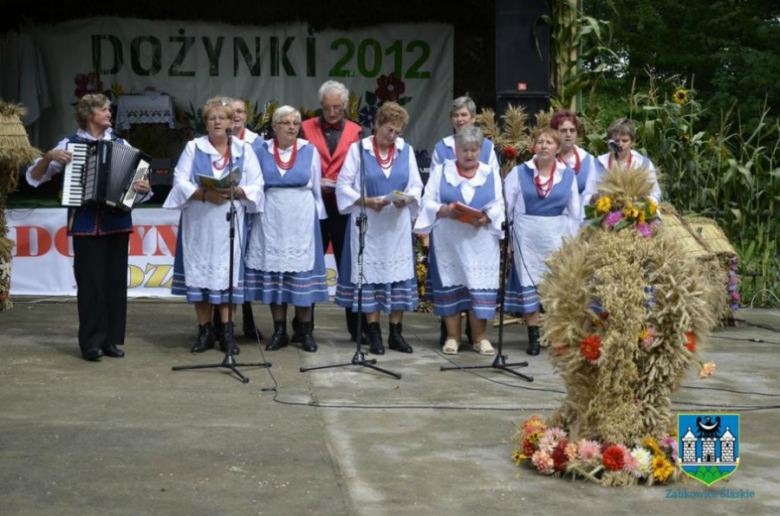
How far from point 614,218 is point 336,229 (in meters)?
3.78

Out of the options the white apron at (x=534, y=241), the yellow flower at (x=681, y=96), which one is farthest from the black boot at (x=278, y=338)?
the yellow flower at (x=681, y=96)

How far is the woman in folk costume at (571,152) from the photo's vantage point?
9.13 m

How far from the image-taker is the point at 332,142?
8961 millimetres

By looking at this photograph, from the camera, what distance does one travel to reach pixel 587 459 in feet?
17.8

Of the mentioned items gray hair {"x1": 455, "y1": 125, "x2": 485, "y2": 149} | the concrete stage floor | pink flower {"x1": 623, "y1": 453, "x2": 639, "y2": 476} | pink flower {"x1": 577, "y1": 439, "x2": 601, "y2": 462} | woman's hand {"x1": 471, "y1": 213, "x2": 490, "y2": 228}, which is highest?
gray hair {"x1": 455, "y1": 125, "x2": 485, "y2": 149}

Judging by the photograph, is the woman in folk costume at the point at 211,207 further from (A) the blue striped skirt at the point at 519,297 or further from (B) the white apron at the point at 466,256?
(A) the blue striped skirt at the point at 519,297

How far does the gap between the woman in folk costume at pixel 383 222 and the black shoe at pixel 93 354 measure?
166 cm

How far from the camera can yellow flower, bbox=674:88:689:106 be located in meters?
11.3

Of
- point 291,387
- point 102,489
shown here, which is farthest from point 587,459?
point 291,387

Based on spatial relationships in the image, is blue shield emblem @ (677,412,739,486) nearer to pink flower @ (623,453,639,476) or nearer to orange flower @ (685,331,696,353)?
pink flower @ (623,453,639,476)

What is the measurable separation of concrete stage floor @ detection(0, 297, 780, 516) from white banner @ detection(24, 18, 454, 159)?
17.4 ft

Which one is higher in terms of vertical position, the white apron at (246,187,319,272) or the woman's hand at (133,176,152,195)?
the woman's hand at (133,176,152,195)

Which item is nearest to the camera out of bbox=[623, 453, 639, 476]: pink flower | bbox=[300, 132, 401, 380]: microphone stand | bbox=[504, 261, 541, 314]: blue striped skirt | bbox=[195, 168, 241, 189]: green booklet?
bbox=[623, 453, 639, 476]: pink flower

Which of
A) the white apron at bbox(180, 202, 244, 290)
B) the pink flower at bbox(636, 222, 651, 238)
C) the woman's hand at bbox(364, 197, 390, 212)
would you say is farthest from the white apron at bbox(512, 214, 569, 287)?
the pink flower at bbox(636, 222, 651, 238)
